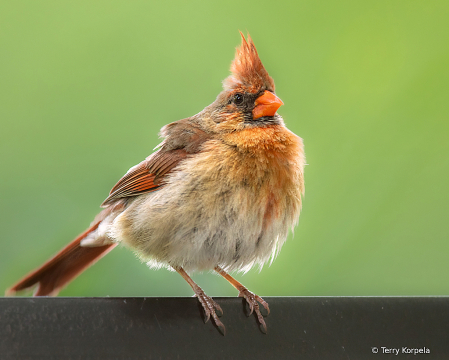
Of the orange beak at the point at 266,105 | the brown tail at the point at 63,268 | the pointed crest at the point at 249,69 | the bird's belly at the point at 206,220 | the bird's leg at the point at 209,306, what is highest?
the pointed crest at the point at 249,69

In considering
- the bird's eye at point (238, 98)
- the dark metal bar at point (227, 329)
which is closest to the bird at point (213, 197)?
the bird's eye at point (238, 98)

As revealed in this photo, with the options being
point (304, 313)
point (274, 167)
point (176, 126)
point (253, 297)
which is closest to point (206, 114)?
point (176, 126)

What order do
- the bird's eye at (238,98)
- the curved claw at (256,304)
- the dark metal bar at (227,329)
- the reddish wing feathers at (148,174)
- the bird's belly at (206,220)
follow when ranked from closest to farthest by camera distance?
the dark metal bar at (227,329) < the curved claw at (256,304) < the bird's belly at (206,220) < the reddish wing feathers at (148,174) < the bird's eye at (238,98)

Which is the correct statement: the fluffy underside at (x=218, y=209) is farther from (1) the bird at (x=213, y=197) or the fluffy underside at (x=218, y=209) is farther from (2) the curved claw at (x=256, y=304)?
(2) the curved claw at (x=256, y=304)

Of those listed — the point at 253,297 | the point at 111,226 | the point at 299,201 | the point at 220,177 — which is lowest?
the point at 253,297

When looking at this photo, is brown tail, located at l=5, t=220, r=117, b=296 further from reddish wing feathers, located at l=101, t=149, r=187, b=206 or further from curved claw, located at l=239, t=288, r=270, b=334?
Result: curved claw, located at l=239, t=288, r=270, b=334

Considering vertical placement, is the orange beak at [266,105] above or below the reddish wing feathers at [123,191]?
above

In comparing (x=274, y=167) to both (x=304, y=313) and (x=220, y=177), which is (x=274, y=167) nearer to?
(x=220, y=177)
